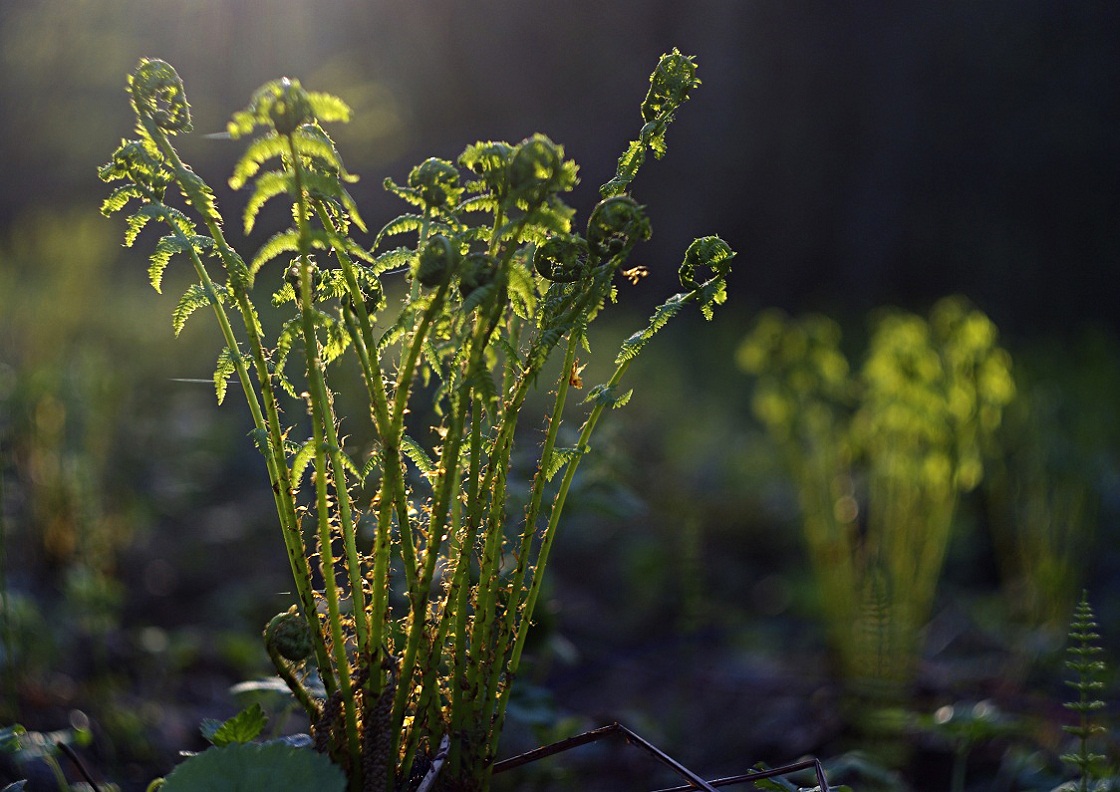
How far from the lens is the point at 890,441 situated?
266cm

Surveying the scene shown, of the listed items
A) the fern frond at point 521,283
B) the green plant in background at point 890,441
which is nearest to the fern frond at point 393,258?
the fern frond at point 521,283

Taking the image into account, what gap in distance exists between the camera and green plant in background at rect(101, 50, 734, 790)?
911mm

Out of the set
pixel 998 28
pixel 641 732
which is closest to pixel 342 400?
pixel 641 732

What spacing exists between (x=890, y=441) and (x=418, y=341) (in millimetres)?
2054

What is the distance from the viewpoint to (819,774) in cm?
114

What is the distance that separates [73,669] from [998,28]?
34.3 feet

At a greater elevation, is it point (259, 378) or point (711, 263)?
point (711, 263)

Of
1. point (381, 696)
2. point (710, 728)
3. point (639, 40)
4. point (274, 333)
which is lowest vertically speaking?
point (710, 728)

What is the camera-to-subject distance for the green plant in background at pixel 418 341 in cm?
91

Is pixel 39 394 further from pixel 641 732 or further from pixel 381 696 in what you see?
pixel 381 696

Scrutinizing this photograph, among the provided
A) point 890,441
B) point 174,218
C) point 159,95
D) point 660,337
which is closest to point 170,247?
point 174,218

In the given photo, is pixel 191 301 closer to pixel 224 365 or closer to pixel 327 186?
pixel 224 365

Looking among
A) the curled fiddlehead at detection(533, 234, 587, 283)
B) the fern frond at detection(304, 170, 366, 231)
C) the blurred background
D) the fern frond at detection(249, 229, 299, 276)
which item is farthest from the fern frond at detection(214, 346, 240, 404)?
the blurred background

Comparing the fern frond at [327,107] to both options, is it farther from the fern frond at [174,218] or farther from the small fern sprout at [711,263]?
the small fern sprout at [711,263]
